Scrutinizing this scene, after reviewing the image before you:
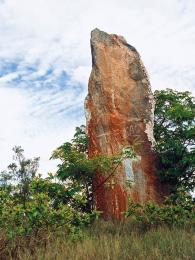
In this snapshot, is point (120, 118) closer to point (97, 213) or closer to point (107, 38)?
point (107, 38)

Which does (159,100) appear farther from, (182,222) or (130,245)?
(130,245)

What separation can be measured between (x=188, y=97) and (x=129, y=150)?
4.62 m

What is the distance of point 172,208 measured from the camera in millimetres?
12125

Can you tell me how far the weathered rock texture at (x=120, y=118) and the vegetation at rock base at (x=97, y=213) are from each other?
0.41 meters

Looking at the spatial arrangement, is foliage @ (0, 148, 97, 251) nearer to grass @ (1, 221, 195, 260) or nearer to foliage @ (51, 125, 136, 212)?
grass @ (1, 221, 195, 260)

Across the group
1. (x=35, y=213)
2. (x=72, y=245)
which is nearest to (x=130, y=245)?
(x=72, y=245)

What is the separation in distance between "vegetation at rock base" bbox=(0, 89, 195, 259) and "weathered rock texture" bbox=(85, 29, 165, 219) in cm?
41

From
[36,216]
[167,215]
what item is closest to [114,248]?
[36,216]

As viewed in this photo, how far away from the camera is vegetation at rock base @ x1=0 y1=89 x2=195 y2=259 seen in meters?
8.89

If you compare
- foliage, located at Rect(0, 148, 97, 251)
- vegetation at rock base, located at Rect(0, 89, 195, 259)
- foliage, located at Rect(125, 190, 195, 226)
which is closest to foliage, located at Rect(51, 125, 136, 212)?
vegetation at rock base, located at Rect(0, 89, 195, 259)

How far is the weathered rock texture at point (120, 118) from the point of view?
1538 centimetres

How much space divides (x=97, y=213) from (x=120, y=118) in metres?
6.33

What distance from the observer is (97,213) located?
1038 centimetres

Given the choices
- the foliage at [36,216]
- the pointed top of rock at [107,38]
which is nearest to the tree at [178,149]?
the pointed top of rock at [107,38]
